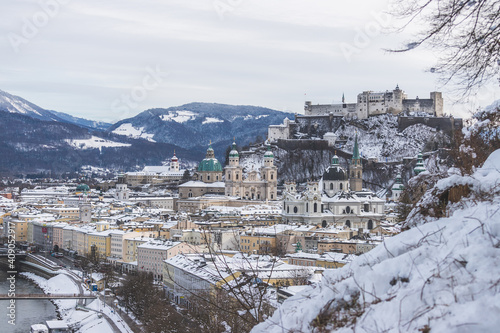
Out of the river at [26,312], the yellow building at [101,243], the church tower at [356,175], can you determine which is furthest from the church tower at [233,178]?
the river at [26,312]

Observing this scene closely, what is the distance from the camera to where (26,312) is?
3033 cm

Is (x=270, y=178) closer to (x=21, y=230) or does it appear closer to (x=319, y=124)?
(x=319, y=124)

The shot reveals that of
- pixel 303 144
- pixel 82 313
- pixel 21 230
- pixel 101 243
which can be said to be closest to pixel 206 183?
pixel 303 144

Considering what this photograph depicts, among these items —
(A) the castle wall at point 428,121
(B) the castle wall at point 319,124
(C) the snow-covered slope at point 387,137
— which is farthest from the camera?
(B) the castle wall at point 319,124

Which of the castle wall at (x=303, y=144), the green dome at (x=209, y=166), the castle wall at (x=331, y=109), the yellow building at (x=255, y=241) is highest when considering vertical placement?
the castle wall at (x=331, y=109)

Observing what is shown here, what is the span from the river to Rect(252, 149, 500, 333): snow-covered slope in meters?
23.9

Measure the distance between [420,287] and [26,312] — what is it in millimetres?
29259

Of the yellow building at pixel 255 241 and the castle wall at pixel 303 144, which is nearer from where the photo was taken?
the yellow building at pixel 255 241

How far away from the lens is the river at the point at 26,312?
26820 mm

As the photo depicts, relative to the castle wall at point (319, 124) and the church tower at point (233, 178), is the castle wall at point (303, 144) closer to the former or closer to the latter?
the castle wall at point (319, 124)

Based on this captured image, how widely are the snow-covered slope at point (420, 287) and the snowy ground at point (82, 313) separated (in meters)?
22.5

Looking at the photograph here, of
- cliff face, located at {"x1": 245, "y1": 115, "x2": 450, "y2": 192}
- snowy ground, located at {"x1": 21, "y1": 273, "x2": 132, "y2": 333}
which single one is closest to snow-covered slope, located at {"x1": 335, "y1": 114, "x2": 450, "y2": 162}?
cliff face, located at {"x1": 245, "y1": 115, "x2": 450, "y2": 192}

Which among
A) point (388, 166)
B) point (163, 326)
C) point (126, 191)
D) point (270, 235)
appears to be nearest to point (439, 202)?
point (163, 326)

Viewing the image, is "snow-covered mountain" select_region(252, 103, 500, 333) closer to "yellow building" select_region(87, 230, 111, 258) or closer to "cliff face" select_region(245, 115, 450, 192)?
"yellow building" select_region(87, 230, 111, 258)
